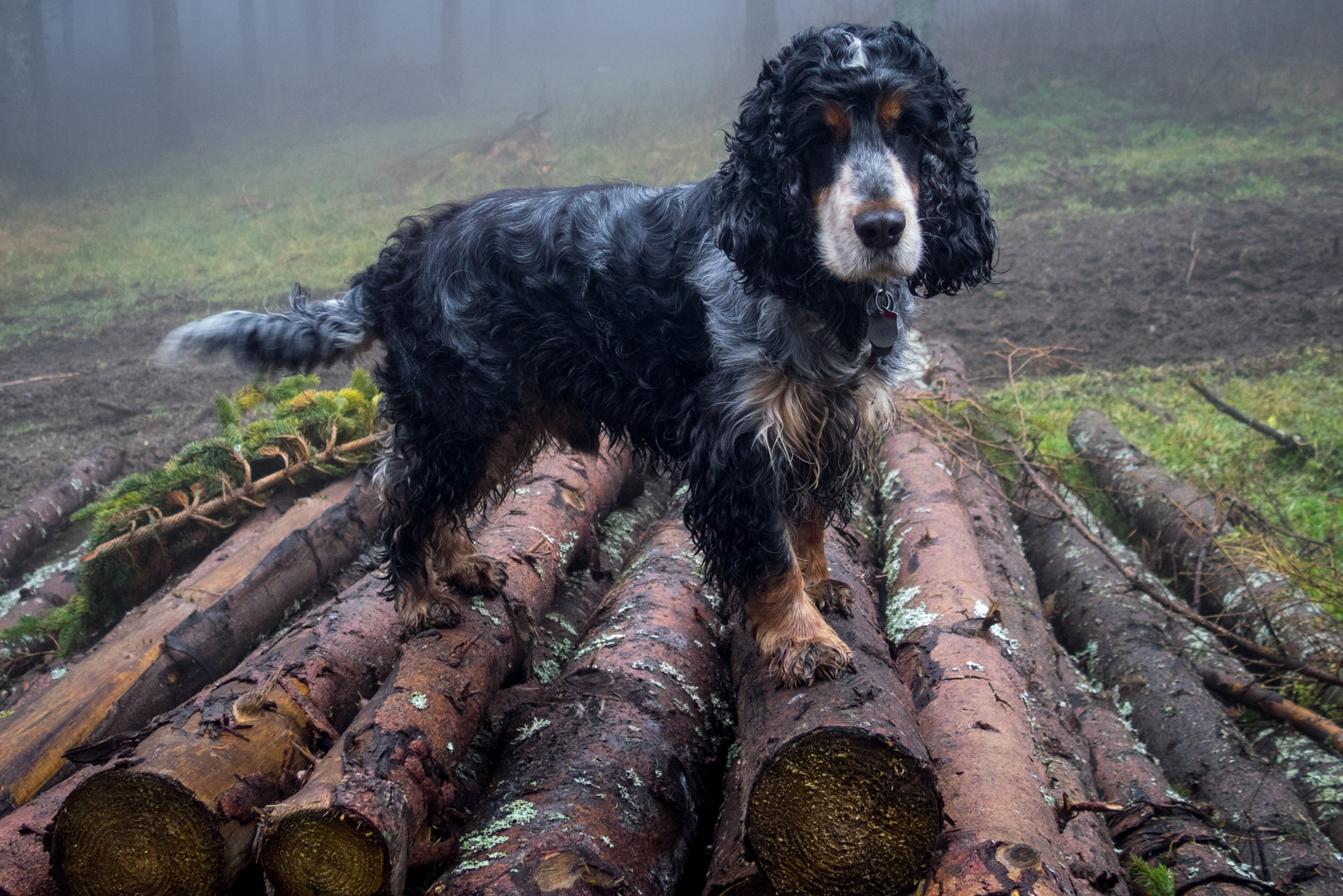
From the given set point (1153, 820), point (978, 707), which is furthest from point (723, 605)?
point (1153, 820)

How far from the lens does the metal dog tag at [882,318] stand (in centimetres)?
280

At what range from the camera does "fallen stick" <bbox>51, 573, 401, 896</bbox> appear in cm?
210

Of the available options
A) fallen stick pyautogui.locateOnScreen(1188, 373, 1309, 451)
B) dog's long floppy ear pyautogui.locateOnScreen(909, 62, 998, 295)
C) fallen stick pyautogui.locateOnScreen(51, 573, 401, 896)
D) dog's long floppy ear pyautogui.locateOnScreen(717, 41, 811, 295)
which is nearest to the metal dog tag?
dog's long floppy ear pyautogui.locateOnScreen(909, 62, 998, 295)

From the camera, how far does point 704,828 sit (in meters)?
2.66

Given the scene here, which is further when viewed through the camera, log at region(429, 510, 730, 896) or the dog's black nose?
the dog's black nose

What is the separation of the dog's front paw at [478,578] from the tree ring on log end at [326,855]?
1.41 metres

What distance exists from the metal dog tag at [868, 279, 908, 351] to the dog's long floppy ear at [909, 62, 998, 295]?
0.41 ft

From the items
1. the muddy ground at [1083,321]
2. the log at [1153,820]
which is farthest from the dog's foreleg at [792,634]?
the muddy ground at [1083,321]

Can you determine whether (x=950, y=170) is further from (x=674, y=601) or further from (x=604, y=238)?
(x=674, y=601)

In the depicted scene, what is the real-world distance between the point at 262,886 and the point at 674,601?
1655 mm

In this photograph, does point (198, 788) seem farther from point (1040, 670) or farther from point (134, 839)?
point (1040, 670)

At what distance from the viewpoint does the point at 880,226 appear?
233 centimetres

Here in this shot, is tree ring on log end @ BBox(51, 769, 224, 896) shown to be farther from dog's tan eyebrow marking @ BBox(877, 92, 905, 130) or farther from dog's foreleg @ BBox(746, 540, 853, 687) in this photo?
dog's tan eyebrow marking @ BBox(877, 92, 905, 130)

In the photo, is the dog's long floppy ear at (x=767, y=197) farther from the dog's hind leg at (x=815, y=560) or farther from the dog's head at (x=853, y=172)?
the dog's hind leg at (x=815, y=560)
